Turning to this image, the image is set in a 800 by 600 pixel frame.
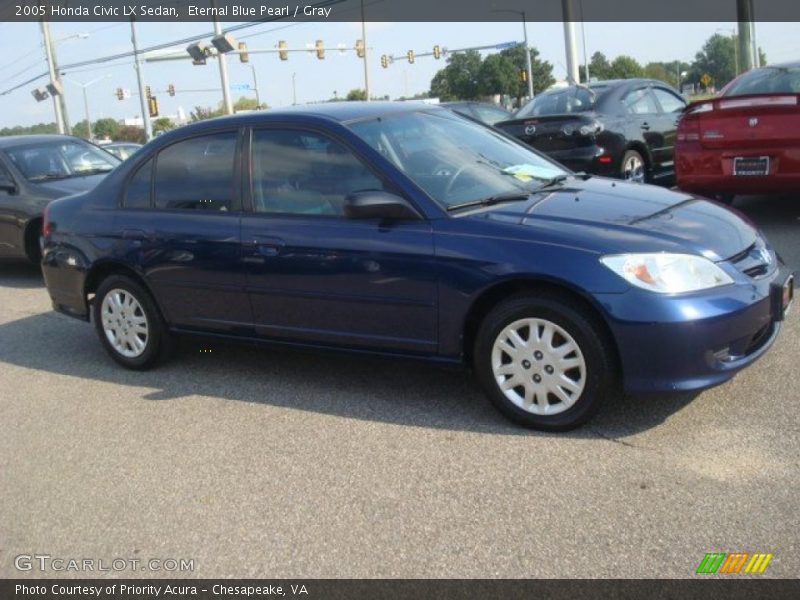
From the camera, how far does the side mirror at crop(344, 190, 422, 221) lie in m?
4.27

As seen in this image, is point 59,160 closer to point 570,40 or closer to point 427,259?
point 427,259

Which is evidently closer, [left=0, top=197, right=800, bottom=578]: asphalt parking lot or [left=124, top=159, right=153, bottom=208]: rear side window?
[left=0, top=197, right=800, bottom=578]: asphalt parking lot

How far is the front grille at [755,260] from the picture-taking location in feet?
13.1

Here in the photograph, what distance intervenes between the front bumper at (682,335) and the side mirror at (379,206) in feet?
3.63

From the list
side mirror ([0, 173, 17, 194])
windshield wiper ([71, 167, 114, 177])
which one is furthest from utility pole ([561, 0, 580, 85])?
side mirror ([0, 173, 17, 194])

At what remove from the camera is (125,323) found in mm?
5664

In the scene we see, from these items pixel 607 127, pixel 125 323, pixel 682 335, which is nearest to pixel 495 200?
pixel 682 335

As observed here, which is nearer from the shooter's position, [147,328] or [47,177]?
[147,328]

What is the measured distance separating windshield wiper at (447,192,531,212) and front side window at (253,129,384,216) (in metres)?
0.42

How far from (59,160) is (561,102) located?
6.00m

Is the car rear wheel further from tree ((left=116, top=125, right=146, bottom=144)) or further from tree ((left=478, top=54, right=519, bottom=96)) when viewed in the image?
tree ((left=116, top=125, right=146, bottom=144))

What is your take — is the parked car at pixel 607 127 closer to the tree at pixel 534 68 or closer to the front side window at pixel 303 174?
the front side window at pixel 303 174

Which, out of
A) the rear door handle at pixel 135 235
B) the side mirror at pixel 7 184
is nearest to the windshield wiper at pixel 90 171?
the side mirror at pixel 7 184

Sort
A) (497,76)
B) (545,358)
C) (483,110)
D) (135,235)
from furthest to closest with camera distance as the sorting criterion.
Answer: (497,76), (483,110), (135,235), (545,358)
